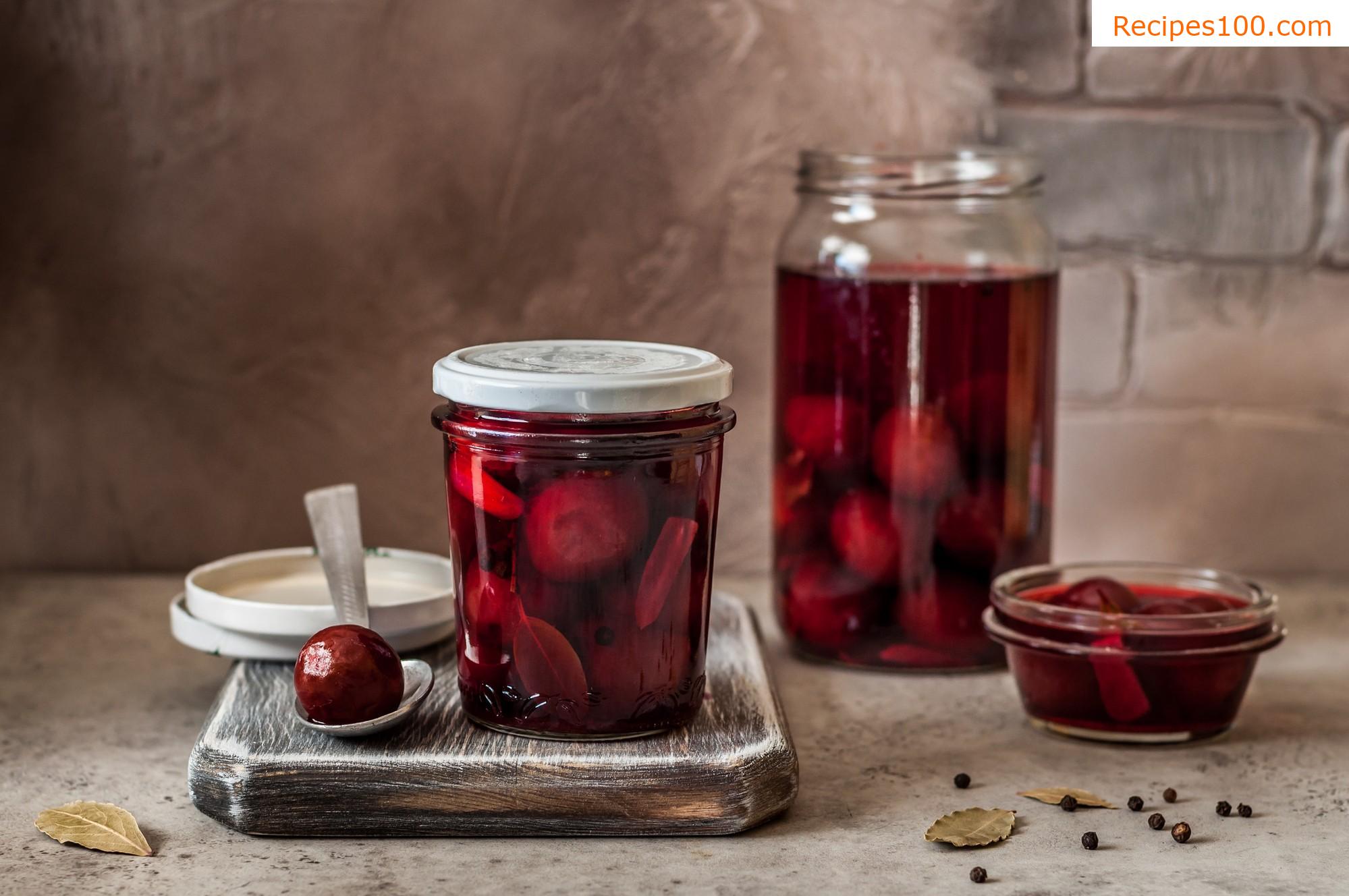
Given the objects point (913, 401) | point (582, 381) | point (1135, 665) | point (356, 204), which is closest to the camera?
point (582, 381)

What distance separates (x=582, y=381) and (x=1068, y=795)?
13.6 inches

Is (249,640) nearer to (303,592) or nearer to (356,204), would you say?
(303,592)

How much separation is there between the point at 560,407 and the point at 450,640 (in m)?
0.31

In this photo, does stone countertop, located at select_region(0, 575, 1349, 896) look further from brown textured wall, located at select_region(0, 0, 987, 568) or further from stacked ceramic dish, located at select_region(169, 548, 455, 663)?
brown textured wall, located at select_region(0, 0, 987, 568)

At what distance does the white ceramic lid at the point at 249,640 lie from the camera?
90cm

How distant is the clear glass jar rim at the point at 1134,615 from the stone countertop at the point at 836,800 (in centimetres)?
8

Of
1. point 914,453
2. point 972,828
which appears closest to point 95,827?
point 972,828

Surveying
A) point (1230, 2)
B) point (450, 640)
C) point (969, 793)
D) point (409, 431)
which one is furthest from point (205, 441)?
point (1230, 2)

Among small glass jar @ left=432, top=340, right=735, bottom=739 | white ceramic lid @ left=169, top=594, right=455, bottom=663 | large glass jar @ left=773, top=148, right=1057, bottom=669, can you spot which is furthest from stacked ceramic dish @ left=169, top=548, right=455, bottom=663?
large glass jar @ left=773, top=148, right=1057, bottom=669

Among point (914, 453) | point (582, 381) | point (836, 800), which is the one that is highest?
point (582, 381)

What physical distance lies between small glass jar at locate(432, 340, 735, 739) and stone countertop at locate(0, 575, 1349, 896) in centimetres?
9

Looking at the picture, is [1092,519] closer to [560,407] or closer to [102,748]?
[560,407]

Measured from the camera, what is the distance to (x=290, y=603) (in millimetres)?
994

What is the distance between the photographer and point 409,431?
4.10 feet
